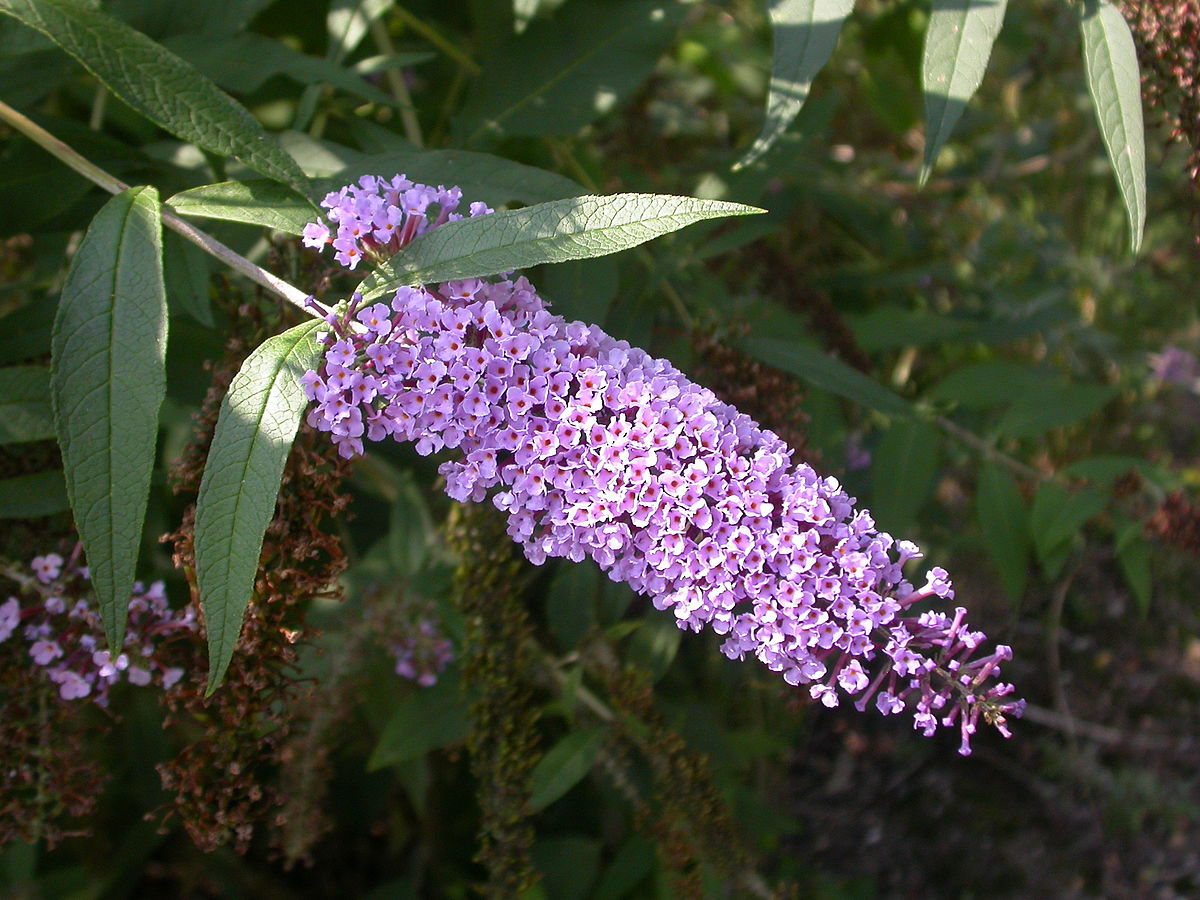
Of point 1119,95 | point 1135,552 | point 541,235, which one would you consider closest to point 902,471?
point 1135,552

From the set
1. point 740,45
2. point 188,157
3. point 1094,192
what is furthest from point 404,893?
point 1094,192

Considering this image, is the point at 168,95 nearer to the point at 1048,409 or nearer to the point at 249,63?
the point at 249,63

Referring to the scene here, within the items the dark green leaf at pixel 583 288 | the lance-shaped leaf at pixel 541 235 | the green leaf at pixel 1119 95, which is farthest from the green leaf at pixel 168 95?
the green leaf at pixel 1119 95

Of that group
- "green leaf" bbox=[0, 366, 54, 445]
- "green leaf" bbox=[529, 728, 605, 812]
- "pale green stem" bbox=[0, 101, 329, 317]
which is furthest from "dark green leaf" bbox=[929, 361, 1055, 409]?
"green leaf" bbox=[0, 366, 54, 445]

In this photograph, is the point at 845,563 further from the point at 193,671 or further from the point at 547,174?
the point at 193,671

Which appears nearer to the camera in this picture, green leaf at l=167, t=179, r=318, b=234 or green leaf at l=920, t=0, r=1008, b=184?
green leaf at l=167, t=179, r=318, b=234

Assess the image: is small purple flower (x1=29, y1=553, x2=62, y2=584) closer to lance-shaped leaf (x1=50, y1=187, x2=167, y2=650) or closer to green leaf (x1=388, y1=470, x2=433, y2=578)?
lance-shaped leaf (x1=50, y1=187, x2=167, y2=650)
